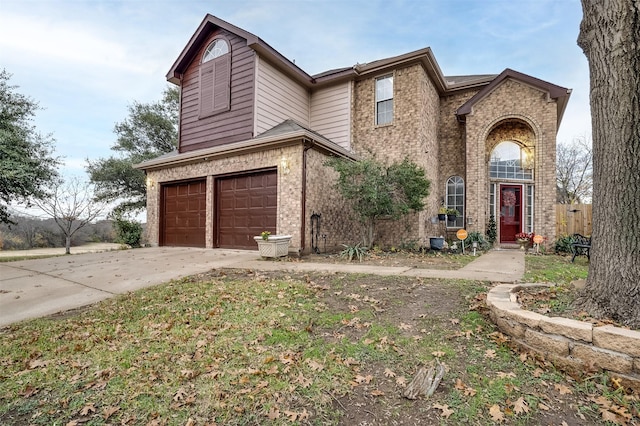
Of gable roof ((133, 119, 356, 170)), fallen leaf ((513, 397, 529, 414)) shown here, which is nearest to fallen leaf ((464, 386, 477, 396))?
fallen leaf ((513, 397, 529, 414))

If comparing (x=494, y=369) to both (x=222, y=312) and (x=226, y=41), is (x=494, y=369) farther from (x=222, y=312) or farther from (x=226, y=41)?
(x=226, y=41)

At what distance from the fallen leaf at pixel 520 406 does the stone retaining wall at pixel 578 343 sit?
0.63 meters

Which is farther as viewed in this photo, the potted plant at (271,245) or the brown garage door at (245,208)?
the brown garage door at (245,208)

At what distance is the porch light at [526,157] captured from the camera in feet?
33.9

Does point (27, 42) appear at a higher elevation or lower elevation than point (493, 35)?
lower

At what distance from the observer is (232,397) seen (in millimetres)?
2102

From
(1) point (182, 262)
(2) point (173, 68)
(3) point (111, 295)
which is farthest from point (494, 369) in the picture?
(2) point (173, 68)

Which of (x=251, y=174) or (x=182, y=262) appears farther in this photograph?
(x=251, y=174)

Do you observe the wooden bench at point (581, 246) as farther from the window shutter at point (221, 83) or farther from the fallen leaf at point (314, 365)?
the window shutter at point (221, 83)

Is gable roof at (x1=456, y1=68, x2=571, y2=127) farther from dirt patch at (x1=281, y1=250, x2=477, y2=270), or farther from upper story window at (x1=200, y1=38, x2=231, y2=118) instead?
upper story window at (x1=200, y1=38, x2=231, y2=118)

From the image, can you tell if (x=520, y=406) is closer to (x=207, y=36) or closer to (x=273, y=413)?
(x=273, y=413)

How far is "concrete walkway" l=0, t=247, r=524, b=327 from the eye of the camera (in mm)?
4309

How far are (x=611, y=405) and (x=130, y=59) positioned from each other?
15942 millimetres

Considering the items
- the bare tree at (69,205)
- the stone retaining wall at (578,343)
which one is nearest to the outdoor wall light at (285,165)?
the stone retaining wall at (578,343)
